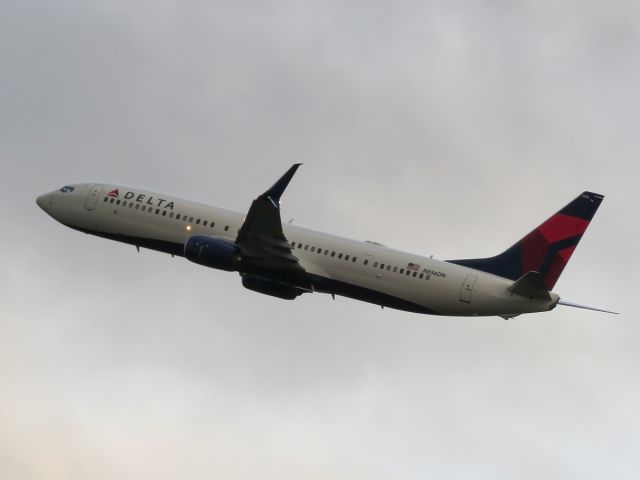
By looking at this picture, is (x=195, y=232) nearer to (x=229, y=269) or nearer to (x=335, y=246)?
(x=229, y=269)

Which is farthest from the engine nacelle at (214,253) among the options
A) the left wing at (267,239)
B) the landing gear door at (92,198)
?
the landing gear door at (92,198)

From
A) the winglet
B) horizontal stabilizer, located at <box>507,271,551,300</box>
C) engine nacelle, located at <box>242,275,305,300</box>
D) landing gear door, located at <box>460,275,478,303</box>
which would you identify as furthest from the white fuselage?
the winglet

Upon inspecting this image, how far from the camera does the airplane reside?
157ft

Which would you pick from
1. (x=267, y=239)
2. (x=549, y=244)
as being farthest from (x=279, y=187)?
(x=549, y=244)

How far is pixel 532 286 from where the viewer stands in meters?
46.6

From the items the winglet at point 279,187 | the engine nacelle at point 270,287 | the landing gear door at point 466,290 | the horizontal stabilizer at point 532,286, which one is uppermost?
the winglet at point 279,187

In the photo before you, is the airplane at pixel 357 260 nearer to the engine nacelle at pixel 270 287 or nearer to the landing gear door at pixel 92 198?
the engine nacelle at pixel 270 287

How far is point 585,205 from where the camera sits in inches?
1938

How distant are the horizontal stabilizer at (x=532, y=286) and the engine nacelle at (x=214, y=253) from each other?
509 inches

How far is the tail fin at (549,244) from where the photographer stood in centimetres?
4856

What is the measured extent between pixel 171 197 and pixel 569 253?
65.3 ft

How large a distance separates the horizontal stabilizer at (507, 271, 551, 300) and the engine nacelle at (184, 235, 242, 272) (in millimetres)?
12924

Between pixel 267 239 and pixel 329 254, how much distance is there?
10.5 feet

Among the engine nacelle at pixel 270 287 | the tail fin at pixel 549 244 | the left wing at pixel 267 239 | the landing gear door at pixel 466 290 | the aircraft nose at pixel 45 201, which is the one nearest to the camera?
the landing gear door at pixel 466 290
